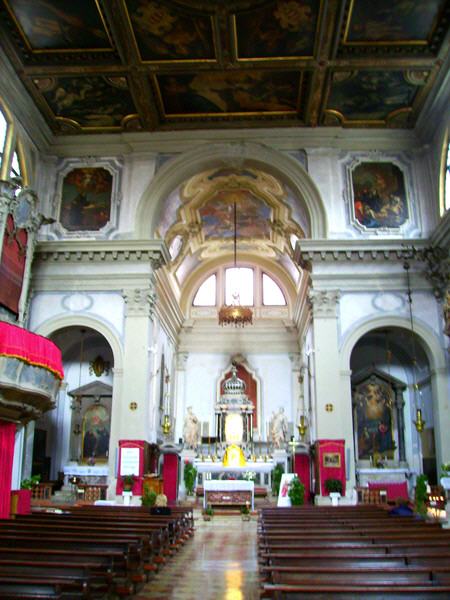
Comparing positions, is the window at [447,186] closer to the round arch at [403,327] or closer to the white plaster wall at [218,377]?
the round arch at [403,327]

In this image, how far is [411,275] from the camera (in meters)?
19.1

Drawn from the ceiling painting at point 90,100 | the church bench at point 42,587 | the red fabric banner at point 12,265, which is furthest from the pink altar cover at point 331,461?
the church bench at point 42,587

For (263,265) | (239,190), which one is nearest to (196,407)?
(263,265)

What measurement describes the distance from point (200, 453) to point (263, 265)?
9.83m

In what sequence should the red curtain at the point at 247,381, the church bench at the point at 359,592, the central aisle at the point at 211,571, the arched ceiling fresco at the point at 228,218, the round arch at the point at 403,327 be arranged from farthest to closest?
the red curtain at the point at 247,381
the arched ceiling fresco at the point at 228,218
the round arch at the point at 403,327
the central aisle at the point at 211,571
the church bench at the point at 359,592

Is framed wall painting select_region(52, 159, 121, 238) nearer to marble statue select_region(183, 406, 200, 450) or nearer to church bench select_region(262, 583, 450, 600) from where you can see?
marble statue select_region(183, 406, 200, 450)

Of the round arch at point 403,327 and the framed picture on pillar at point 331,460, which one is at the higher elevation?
the round arch at point 403,327

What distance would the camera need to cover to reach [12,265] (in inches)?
626

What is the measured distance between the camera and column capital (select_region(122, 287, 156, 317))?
1903 centimetres

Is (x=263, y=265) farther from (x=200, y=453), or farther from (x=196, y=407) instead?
(x=200, y=453)

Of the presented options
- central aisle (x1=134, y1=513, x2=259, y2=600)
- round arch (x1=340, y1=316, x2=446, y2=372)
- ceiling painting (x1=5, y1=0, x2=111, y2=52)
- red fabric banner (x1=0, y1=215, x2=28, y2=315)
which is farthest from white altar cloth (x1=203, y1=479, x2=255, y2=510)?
ceiling painting (x1=5, y1=0, x2=111, y2=52)

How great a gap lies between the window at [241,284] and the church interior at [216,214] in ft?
18.4

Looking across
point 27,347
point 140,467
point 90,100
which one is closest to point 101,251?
point 90,100

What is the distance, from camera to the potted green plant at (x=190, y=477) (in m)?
23.8
